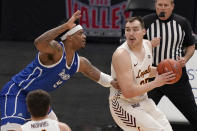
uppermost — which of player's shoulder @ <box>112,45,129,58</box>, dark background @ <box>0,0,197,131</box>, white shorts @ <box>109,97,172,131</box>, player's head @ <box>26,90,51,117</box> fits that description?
player's shoulder @ <box>112,45,129,58</box>

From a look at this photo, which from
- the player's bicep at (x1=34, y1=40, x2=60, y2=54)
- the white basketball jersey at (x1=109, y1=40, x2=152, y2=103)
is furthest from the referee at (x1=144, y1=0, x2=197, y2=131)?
the player's bicep at (x1=34, y1=40, x2=60, y2=54)

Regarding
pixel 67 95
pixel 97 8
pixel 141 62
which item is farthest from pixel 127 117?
pixel 97 8

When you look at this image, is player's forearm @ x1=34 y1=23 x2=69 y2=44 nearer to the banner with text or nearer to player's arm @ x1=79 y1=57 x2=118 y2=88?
player's arm @ x1=79 y1=57 x2=118 y2=88

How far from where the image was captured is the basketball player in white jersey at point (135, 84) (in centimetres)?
600

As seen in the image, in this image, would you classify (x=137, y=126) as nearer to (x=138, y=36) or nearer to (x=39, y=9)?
(x=138, y=36)

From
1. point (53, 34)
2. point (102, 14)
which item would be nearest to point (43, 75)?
point (53, 34)

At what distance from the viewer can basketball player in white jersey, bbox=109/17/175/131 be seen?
6.00 metres

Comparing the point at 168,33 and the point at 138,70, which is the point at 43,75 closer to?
the point at 138,70

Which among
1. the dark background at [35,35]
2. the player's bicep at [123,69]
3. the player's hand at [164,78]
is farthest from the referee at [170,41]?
the dark background at [35,35]

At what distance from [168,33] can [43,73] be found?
2060mm

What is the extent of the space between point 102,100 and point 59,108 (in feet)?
2.94

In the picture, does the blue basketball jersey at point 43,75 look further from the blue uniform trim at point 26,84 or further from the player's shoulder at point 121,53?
the player's shoulder at point 121,53

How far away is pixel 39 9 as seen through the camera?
48.1 feet

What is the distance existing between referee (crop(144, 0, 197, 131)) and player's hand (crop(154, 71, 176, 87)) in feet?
3.93
